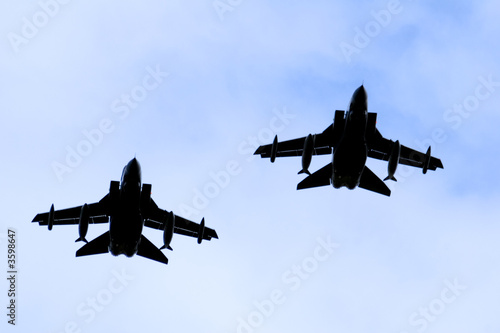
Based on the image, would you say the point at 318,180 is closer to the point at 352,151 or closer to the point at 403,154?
the point at 352,151

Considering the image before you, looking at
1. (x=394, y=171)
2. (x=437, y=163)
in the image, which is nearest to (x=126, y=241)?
(x=394, y=171)

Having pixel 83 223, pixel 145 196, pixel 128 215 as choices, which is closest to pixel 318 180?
pixel 145 196

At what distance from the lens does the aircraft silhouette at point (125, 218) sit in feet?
172

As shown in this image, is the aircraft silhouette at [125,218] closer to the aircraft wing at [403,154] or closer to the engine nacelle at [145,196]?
the engine nacelle at [145,196]

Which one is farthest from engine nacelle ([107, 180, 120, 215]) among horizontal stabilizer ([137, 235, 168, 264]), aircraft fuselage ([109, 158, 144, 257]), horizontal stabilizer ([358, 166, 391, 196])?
horizontal stabilizer ([358, 166, 391, 196])

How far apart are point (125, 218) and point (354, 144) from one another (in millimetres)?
15799

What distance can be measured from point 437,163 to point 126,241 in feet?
75.5

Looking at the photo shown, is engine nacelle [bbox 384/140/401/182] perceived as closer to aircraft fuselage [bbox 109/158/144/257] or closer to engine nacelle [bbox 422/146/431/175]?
engine nacelle [bbox 422/146/431/175]

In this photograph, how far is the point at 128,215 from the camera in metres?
52.9

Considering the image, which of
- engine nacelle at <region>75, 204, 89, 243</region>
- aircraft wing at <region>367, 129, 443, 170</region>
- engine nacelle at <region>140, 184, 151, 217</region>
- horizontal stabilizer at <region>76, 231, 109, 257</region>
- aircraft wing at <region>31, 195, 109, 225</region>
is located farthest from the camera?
aircraft wing at <region>367, 129, 443, 170</region>

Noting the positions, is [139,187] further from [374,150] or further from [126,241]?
[374,150]

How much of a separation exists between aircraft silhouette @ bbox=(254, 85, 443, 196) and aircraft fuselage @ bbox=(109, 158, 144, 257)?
9198mm

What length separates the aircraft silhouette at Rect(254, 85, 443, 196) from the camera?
52719 millimetres

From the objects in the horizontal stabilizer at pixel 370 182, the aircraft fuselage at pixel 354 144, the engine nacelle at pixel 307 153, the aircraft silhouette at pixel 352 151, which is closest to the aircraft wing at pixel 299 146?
the aircraft silhouette at pixel 352 151
